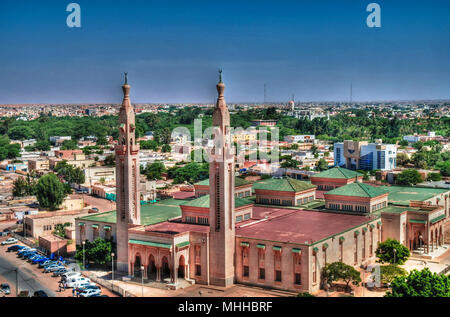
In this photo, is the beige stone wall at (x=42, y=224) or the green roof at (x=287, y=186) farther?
the beige stone wall at (x=42, y=224)

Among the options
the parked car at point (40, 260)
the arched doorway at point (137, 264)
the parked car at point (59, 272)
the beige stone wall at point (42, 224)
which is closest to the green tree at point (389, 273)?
the arched doorway at point (137, 264)

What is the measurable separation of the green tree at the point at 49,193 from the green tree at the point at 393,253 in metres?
30.3

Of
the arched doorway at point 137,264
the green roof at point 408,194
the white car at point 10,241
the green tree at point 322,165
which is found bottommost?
the white car at point 10,241

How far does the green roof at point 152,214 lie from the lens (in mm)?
34781

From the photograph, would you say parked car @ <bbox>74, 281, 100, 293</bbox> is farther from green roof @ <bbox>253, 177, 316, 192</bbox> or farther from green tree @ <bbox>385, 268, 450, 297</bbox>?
green roof @ <bbox>253, 177, 316, 192</bbox>

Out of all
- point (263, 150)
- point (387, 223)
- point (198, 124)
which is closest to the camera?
point (387, 223)

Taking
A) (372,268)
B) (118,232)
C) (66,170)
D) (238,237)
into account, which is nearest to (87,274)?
(118,232)

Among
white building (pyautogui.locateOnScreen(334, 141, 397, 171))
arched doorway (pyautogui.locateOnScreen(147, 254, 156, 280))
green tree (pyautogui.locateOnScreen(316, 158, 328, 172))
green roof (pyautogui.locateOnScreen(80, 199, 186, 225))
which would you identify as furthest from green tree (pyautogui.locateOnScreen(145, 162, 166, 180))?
arched doorway (pyautogui.locateOnScreen(147, 254, 156, 280))

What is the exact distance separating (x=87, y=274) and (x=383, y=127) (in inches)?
4241

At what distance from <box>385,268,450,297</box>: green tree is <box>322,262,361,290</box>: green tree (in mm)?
3995

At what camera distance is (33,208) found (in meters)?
51.4

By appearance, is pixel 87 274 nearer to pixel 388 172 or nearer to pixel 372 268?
pixel 372 268

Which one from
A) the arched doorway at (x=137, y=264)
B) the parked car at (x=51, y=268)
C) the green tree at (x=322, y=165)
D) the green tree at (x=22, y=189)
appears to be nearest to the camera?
the arched doorway at (x=137, y=264)

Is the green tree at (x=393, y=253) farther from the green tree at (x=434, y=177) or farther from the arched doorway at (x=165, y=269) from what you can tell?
the green tree at (x=434, y=177)
